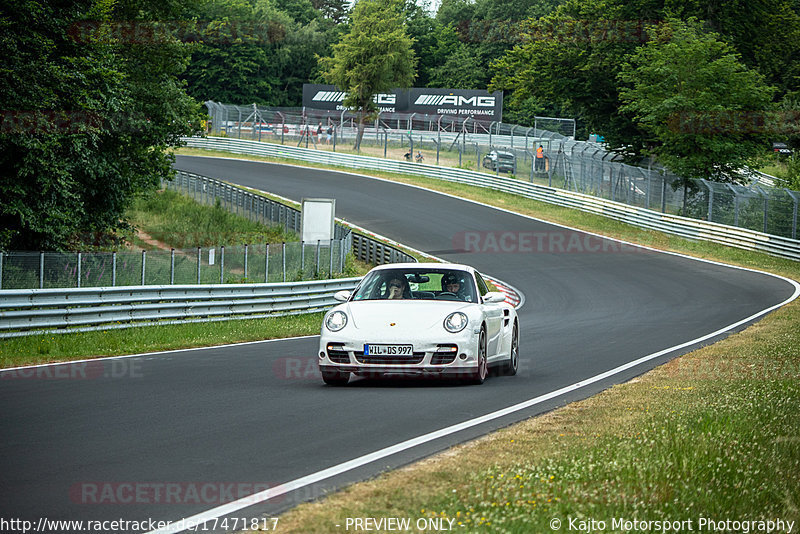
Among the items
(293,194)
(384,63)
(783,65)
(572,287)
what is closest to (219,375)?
(572,287)

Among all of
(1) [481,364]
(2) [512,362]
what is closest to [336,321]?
(1) [481,364]

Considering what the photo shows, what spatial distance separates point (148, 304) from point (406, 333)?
9.14m

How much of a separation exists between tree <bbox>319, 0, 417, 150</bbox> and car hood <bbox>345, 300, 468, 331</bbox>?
Answer: 196 ft

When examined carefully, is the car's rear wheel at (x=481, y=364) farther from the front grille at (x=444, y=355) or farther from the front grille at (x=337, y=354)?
the front grille at (x=337, y=354)

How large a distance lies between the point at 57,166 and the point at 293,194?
28.7m

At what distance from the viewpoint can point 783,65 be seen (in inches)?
2194

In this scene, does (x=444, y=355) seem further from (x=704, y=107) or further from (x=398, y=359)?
(x=704, y=107)

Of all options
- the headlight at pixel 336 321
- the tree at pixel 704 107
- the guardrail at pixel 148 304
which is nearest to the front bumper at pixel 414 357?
the headlight at pixel 336 321

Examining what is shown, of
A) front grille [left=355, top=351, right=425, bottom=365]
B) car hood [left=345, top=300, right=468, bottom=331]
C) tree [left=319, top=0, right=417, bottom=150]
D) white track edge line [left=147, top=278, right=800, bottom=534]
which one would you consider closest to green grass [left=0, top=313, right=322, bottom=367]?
car hood [left=345, top=300, right=468, bottom=331]

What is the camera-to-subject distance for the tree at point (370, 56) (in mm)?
71062

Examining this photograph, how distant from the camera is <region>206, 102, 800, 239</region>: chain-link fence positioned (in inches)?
1601

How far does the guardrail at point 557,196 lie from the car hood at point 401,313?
30.3 m

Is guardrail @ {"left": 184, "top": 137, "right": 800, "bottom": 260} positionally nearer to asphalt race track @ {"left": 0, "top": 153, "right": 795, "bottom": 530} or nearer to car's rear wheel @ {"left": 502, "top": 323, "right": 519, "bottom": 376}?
asphalt race track @ {"left": 0, "top": 153, "right": 795, "bottom": 530}

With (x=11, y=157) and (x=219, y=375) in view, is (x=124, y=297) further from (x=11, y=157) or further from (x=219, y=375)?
(x=219, y=375)
